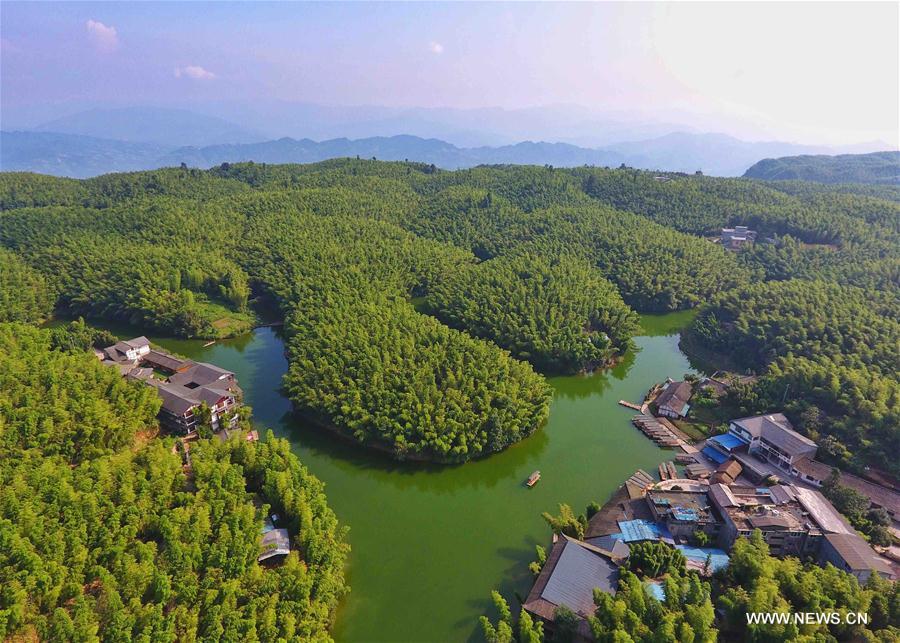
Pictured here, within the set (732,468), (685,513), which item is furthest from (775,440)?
(685,513)

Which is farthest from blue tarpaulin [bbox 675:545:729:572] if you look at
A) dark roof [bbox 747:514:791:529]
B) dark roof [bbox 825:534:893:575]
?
dark roof [bbox 825:534:893:575]

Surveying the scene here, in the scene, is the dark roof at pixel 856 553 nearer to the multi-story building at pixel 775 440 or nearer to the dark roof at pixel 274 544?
the multi-story building at pixel 775 440

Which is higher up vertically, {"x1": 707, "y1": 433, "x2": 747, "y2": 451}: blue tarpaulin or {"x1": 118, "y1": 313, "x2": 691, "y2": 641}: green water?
{"x1": 707, "y1": 433, "x2": 747, "y2": 451}: blue tarpaulin

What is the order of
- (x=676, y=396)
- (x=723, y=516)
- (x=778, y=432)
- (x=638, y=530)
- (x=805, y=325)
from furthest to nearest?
(x=805, y=325)
(x=676, y=396)
(x=778, y=432)
(x=723, y=516)
(x=638, y=530)

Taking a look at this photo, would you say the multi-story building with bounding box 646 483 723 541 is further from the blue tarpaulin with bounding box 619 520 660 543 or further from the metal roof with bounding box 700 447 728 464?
the metal roof with bounding box 700 447 728 464

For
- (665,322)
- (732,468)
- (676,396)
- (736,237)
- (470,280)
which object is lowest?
(665,322)

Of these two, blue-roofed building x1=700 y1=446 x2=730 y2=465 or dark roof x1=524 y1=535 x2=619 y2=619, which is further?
blue-roofed building x1=700 y1=446 x2=730 y2=465

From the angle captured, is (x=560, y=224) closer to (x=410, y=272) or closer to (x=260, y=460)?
(x=410, y=272)

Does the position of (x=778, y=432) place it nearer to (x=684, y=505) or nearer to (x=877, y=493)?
(x=877, y=493)
